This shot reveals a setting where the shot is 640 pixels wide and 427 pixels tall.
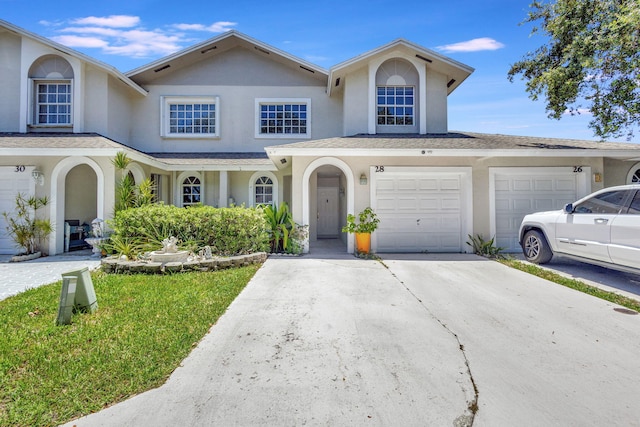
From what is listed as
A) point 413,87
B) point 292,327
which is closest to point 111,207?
point 292,327

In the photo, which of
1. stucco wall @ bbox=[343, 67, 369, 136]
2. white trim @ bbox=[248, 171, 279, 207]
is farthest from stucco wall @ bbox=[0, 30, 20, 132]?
stucco wall @ bbox=[343, 67, 369, 136]

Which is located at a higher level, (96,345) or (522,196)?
(522,196)

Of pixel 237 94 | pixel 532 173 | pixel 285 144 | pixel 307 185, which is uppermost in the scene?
pixel 237 94

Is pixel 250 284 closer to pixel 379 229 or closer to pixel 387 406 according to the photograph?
pixel 387 406

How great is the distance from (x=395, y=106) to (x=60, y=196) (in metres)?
11.5

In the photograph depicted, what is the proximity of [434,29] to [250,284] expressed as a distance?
37.2 ft

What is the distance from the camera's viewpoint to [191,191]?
14.0 metres

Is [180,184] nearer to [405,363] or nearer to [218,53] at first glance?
[218,53]

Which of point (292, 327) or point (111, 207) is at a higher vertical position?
point (111, 207)

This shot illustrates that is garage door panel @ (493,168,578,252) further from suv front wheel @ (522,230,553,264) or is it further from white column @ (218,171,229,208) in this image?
white column @ (218,171,229,208)

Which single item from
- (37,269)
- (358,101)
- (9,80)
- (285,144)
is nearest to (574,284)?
(358,101)

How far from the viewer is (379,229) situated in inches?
387

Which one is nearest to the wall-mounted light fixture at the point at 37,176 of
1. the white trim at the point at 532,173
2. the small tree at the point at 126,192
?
the small tree at the point at 126,192

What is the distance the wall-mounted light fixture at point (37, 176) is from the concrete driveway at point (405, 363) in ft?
27.3
